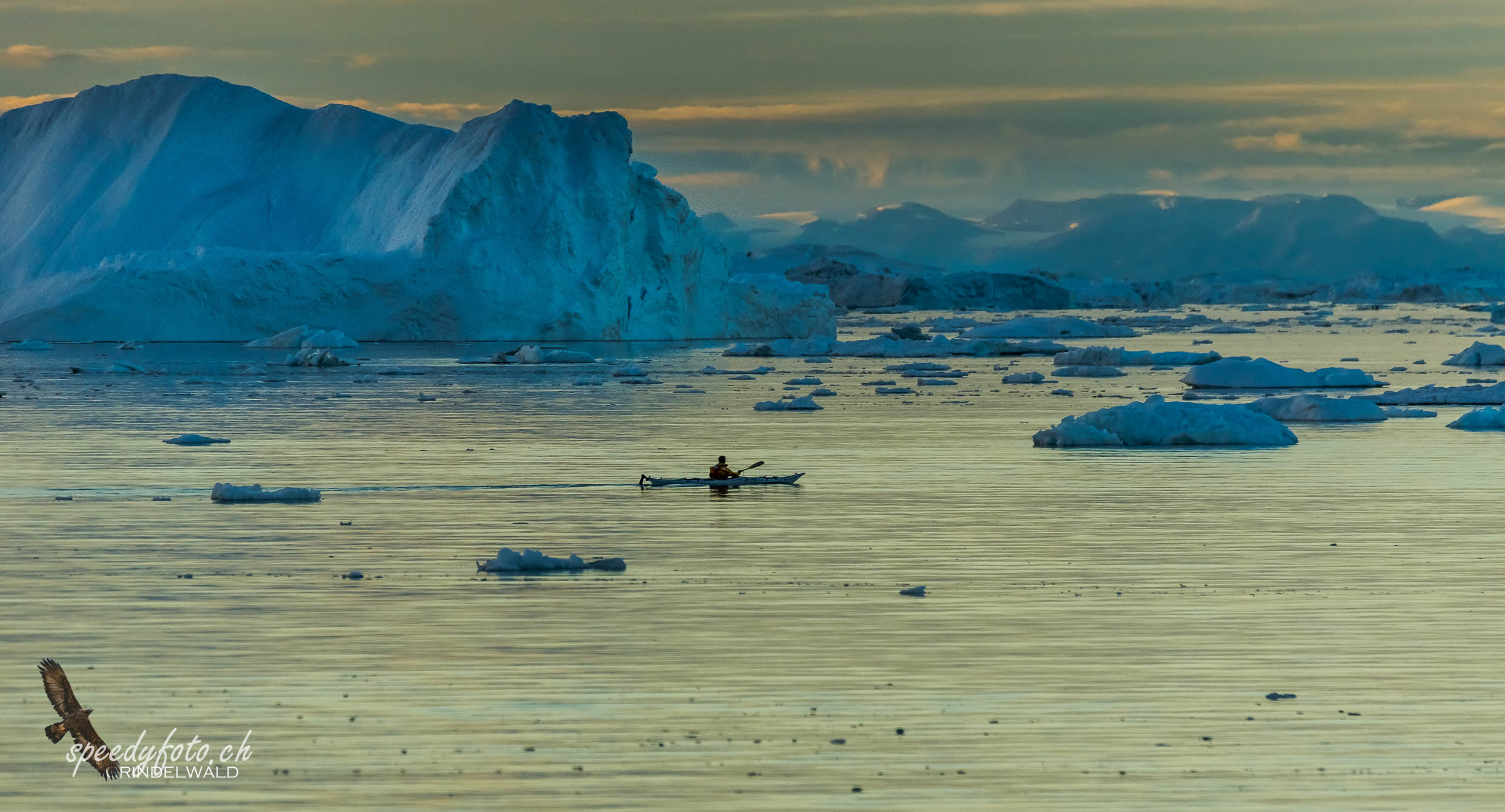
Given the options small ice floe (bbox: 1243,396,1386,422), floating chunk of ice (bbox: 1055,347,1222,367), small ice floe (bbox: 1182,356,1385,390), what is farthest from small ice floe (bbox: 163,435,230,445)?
floating chunk of ice (bbox: 1055,347,1222,367)

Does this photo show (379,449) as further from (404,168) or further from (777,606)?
(404,168)

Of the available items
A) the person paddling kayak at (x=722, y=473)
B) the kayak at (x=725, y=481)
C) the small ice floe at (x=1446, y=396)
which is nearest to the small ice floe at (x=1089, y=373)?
the small ice floe at (x=1446, y=396)

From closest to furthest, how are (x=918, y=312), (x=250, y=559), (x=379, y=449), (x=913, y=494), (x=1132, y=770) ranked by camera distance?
(x=1132, y=770) < (x=250, y=559) < (x=913, y=494) < (x=379, y=449) < (x=918, y=312)

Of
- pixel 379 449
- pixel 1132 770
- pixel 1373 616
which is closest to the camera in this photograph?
pixel 1132 770

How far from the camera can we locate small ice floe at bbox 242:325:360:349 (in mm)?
43156

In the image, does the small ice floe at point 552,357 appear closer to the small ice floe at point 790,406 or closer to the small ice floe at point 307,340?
the small ice floe at point 307,340

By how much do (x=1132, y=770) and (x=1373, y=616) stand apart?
3388 mm

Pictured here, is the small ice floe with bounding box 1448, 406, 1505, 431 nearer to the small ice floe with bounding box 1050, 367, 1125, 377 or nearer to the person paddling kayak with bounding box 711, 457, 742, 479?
the person paddling kayak with bounding box 711, 457, 742, 479

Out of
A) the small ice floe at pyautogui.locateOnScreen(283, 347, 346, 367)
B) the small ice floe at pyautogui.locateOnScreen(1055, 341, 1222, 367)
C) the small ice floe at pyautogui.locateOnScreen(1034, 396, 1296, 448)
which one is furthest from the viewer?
the small ice floe at pyautogui.locateOnScreen(283, 347, 346, 367)

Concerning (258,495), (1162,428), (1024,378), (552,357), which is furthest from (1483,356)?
(258,495)

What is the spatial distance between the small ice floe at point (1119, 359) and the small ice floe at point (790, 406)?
14207 millimetres

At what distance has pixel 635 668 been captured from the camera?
7266 millimetres

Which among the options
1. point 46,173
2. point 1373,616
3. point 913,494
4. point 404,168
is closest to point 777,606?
point 1373,616

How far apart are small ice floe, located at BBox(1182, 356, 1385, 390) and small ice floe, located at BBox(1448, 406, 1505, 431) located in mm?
7320
